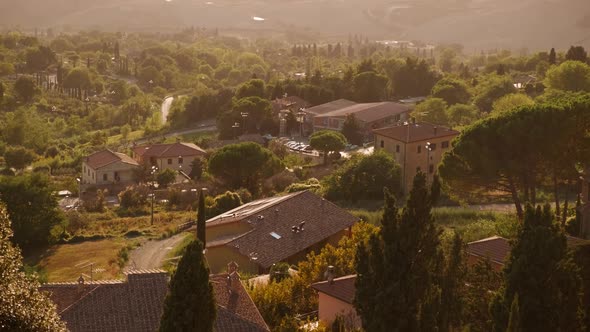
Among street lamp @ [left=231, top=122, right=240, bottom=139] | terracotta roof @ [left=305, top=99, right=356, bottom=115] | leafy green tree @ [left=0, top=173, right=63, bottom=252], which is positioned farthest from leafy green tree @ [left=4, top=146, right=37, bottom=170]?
leafy green tree @ [left=0, top=173, right=63, bottom=252]

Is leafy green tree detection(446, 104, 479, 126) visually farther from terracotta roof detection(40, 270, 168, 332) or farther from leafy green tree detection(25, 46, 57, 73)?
leafy green tree detection(25, 46, 57, 73)

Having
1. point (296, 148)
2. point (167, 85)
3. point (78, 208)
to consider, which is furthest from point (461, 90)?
point (167, 85)

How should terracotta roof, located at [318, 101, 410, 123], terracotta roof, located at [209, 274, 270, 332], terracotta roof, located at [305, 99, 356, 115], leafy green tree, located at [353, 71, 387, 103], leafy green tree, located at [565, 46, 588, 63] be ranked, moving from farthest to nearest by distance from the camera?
leafy green tree, located at [353, 71, 387, 103]
leafy green tree, located at [565, 46, 588, 63]
terracotta roof, located at [305, 99, 356, 115]
terracotta roof, located at [318, 101, 410, 123]
terracotta roof, located at [209, 274, 270, 332]

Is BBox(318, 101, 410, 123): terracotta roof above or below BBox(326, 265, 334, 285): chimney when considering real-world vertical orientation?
below

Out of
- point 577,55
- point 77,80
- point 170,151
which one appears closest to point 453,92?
point 577,55

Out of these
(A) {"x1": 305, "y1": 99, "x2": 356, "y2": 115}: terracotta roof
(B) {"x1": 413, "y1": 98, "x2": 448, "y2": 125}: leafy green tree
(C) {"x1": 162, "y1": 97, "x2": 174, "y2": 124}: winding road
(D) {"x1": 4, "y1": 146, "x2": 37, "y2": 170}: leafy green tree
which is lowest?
(C) {"x1": 162, "y1": 97, "x2": 174, "y2": 124}: winding road

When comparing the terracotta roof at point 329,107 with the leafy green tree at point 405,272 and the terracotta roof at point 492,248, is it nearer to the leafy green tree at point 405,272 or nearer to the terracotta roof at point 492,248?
the terracotta roof at point 492,248
